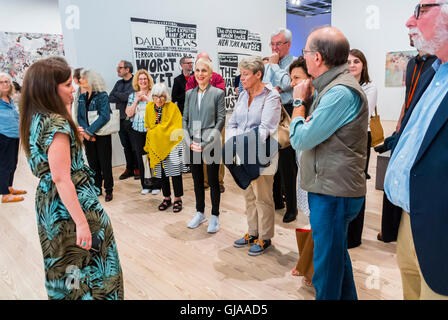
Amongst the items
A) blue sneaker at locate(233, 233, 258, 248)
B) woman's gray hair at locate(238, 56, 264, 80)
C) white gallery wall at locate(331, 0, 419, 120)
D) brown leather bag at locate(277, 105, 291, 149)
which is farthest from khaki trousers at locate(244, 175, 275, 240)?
white gallery wall at locate(331, 0, 419, 120)

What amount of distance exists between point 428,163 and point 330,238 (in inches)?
31.3

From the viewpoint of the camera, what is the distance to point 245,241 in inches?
125

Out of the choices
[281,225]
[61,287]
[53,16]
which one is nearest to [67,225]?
[61,287]

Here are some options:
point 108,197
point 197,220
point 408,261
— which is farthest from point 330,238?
point 108,197

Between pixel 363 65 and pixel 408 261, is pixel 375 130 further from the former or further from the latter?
pixel 408 261

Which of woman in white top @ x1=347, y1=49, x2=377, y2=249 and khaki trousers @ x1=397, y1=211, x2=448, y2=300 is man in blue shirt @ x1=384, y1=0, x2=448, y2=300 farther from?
woman in white top @ x1=347, y1=49, x2=377, y2=249

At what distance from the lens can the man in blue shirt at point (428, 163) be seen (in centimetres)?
112

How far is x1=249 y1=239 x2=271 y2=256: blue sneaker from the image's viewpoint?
9.68ft

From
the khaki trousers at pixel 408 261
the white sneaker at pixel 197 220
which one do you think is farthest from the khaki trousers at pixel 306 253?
the white sneaker at pixel 197 220

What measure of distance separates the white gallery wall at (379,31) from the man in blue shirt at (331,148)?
25.6 ft

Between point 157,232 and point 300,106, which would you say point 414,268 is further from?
point 157,232

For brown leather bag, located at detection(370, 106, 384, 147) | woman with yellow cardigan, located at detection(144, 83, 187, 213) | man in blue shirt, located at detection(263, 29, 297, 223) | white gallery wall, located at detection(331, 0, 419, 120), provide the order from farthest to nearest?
1. white gallery wall, located at detection(331, 0, 419, 120)
2. woman with yellow cardigan, located at detection(144, 83, 187, 213)
3. man in blue shirt, located at detection(263, 29, 297, 223)
4. brown leather bag, located at detection(370, 106, 384, 147)

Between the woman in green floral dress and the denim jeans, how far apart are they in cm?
111

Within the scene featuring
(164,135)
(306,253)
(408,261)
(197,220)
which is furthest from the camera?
(164,135)
